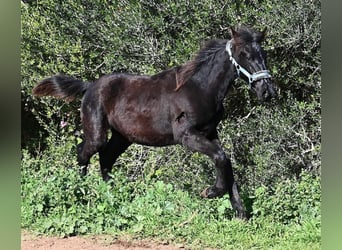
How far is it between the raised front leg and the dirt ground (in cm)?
80

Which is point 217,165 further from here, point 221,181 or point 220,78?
point 220,78

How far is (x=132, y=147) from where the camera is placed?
7.68 m

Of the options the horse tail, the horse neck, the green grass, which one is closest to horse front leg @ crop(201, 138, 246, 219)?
the green grass

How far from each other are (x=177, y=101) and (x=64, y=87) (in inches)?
65.2

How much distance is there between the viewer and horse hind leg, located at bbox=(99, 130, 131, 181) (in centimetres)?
600

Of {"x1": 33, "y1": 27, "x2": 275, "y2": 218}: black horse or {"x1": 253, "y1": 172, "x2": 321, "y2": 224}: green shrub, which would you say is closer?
{"x1": 33, "y1": 27, "x2": 275, "y2": 218}: black horse

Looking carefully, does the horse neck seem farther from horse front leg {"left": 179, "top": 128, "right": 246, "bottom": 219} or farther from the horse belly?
the horse belly

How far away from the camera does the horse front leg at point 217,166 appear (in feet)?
15.6

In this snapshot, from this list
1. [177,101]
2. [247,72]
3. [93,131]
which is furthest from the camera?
[93,131]

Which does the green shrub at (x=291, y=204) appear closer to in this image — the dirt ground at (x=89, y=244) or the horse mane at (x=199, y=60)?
the dirt ground at (x=89, y=244)

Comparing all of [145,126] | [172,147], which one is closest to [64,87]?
[145,126]

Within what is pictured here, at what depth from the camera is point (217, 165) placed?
4773mm

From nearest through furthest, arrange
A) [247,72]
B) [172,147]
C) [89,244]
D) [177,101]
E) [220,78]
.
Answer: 1. [89,244]
2. [247,72]
3. [220,78]
4. [177,101]
5. [172,147]

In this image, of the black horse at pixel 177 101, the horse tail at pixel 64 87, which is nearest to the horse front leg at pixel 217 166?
the black horse at pixel 177 101
